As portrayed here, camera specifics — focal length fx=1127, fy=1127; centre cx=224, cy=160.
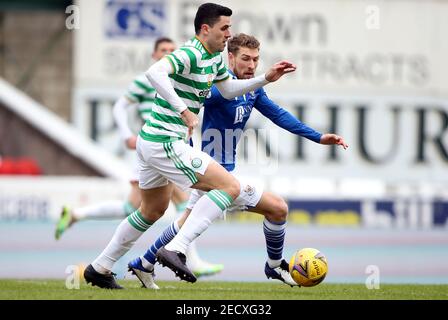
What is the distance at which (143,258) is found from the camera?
8.74 metres

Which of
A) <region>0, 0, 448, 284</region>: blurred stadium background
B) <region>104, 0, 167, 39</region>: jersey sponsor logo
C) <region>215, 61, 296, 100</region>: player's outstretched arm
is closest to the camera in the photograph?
<region>215, 61, 296, 100</region>: player's outstretched arm

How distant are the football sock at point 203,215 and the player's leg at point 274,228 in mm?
607

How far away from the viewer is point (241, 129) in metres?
9.06

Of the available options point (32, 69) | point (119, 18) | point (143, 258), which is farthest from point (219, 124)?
point (32, 69)

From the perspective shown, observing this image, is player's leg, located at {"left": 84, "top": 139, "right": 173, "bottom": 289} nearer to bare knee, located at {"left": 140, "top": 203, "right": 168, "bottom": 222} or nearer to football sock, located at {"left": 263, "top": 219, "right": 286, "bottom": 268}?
bare knee, located at {"left": 140, "top": 203, "right": 168, "bottom": 222}

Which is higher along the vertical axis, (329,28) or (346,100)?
(329,28)

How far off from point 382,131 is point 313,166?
1571 mm

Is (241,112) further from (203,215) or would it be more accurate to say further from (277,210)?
(203,215)

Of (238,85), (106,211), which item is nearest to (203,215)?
(238,85)

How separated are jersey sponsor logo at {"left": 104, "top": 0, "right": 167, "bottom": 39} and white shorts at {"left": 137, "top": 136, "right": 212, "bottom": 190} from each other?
42.2ft

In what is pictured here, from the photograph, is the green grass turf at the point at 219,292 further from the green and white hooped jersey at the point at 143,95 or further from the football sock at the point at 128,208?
the green and white hooped jersey at the point at 143,95

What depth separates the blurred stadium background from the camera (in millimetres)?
17906

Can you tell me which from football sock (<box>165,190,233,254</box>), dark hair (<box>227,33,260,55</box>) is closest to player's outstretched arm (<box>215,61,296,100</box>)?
dark hair (<box>227,33,260,55</box>)
